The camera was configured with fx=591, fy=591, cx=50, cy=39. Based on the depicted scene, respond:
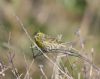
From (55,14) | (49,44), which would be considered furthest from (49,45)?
(55,14)

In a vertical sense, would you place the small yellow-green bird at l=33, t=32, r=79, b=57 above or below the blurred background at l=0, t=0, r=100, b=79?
below

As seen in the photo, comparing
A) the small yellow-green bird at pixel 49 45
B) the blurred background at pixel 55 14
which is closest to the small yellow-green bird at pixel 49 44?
the small yellow-green bird at pixel 49 45

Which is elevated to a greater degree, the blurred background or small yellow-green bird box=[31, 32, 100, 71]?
the blurred background

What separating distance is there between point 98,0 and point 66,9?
33cm

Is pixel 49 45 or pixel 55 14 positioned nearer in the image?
pixel 49 45

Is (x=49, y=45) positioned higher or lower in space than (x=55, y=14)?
lower

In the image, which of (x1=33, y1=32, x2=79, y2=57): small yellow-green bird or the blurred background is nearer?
(x1=33, y1=32, x2=79, y2=57): small yellow-green bird

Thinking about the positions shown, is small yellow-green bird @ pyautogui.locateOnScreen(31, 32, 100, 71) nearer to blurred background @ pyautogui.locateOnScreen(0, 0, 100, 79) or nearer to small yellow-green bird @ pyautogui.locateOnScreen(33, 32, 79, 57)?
small yellow-green bird @ pyautogui.locateOnScreen(33, 32, 79, 57)

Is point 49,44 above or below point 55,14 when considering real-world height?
below

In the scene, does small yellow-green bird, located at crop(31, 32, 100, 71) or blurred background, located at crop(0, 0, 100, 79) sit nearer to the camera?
small yellow-green bird, located at crop(31, 32, 100, 71)

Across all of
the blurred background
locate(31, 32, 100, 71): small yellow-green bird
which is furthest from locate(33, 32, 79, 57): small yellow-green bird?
the blurred background

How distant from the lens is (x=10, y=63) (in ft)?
7.41

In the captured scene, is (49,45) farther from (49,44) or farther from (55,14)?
(55,14)

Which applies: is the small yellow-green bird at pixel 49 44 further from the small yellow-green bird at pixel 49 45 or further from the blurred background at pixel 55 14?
the blurred background at pixel 55 14
